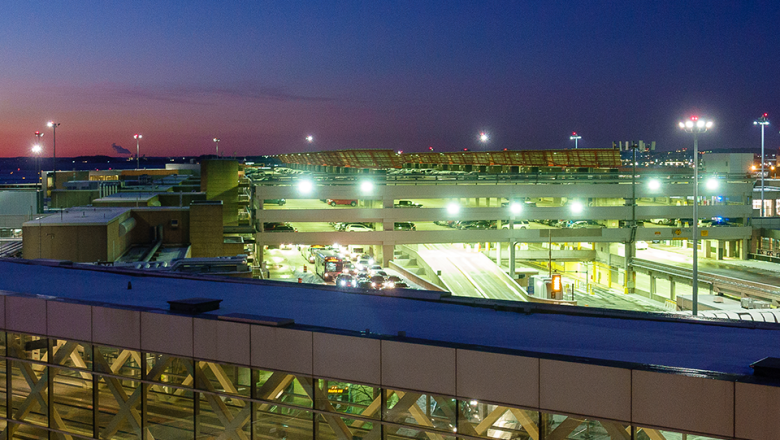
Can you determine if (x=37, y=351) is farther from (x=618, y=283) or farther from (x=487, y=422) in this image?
(x=618, y=283)

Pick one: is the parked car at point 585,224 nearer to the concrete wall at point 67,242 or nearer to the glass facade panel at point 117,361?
the concrete wall at point 67,242

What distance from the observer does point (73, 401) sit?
1059cm

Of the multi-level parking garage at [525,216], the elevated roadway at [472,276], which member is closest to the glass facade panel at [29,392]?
the elevated roadway at [472,276]

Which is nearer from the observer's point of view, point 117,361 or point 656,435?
point 656,435

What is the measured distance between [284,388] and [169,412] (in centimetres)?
215

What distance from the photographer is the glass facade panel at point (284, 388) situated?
8.78m

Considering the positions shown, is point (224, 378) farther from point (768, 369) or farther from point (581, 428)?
point (768, 369)

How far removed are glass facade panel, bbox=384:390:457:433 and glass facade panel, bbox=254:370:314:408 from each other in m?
1.16

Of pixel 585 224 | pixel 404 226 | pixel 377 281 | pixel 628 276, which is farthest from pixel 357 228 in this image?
pixel 628 276

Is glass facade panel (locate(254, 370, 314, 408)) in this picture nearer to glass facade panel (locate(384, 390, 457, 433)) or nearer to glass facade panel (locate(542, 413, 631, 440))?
glass facade panel (locate(384, 390, 457, 433))

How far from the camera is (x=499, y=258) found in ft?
→ 186

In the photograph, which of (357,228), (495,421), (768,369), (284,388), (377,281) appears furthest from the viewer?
(357,228)

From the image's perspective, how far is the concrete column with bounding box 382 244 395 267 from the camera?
54906 millimetres

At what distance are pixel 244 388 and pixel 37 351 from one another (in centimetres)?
414
